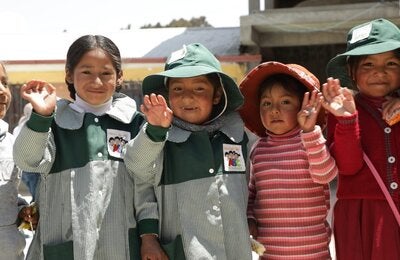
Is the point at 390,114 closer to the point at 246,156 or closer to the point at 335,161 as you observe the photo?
the point at 335,161

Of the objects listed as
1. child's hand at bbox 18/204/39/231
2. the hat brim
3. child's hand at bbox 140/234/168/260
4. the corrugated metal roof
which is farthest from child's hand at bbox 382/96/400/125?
the corrugated metal roof

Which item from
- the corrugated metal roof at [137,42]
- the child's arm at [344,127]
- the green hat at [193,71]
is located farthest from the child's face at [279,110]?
the corrugated metal roof at [137,42]

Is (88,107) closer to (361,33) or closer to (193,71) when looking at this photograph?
(193,71)

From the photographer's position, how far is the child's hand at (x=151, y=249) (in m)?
2.35

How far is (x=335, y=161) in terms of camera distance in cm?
246

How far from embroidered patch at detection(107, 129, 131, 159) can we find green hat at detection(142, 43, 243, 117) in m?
0.31

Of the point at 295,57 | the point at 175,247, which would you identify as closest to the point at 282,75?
the point at 175,247

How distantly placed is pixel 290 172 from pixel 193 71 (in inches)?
25.0

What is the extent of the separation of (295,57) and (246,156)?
30.7 ft

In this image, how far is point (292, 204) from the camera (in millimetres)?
2549

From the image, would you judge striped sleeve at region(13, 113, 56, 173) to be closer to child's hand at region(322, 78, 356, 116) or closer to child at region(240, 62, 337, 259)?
child at region(240, 62, 337, 259)

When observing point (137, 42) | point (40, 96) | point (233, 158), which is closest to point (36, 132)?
point (40, 96)

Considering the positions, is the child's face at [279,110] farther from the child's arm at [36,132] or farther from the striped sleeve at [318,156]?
the child's arm at [36,132]

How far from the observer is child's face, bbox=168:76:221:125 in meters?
2.56
